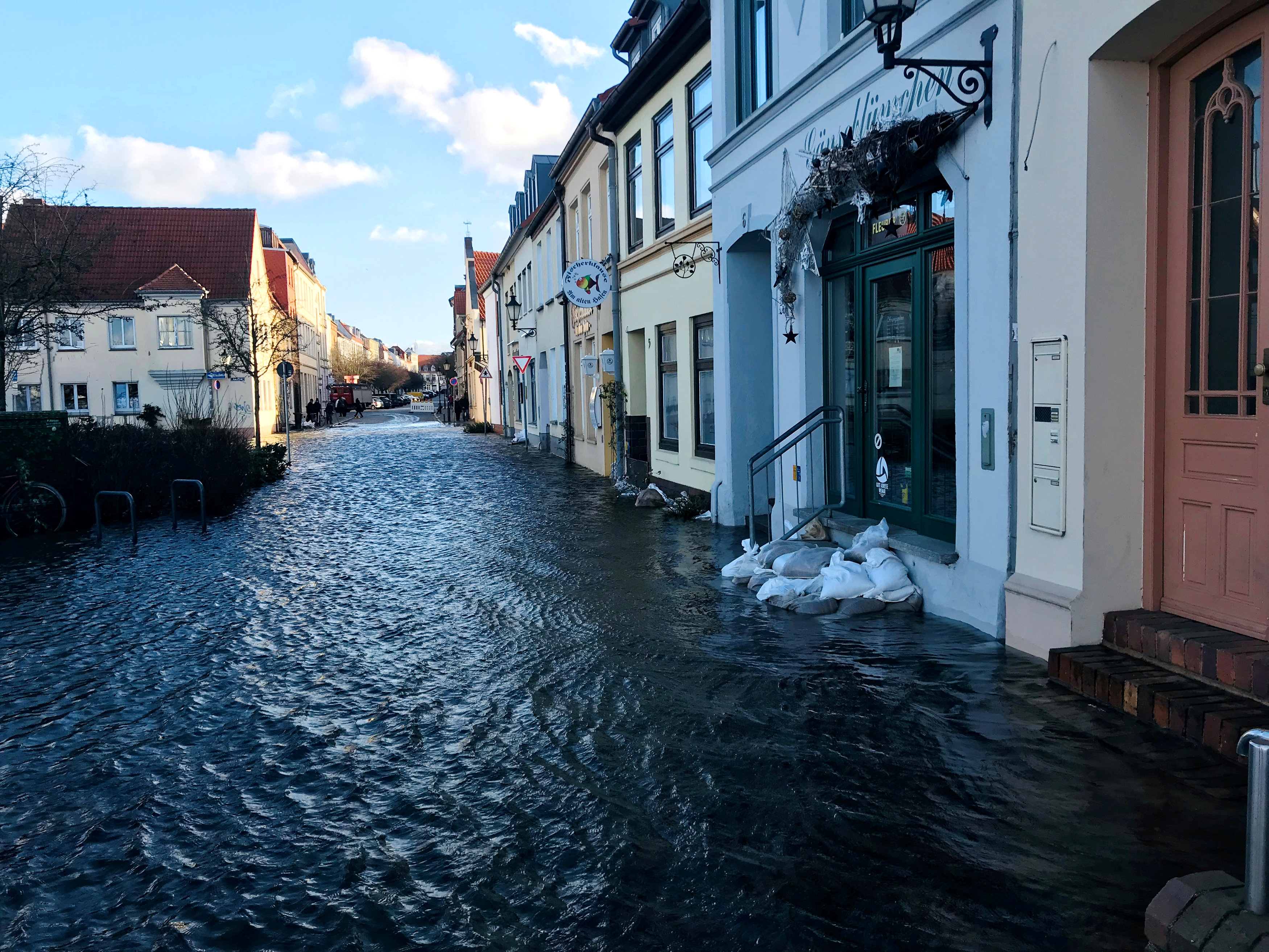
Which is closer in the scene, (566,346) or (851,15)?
(851,15)

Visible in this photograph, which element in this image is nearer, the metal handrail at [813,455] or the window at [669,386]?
the metal handrail at [813,455]

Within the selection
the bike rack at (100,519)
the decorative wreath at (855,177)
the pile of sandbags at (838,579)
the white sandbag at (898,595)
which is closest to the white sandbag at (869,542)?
the pile of sandbags at (838,579)

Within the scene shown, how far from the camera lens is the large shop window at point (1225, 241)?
467 centimetres

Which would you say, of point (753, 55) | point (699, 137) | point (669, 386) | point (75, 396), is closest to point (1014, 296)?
point (753, 55)

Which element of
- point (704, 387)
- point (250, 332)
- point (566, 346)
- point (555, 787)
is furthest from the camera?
point (250, 332)

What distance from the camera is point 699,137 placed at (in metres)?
14.2

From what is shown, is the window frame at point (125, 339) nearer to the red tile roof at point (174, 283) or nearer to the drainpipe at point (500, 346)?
the red tile roof at point (174, 283)

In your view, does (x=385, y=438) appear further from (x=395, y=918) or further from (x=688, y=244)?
(x=395, y=918)

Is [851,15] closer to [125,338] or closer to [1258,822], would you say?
[1258,822]

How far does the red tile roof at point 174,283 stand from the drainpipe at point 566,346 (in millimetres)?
24304

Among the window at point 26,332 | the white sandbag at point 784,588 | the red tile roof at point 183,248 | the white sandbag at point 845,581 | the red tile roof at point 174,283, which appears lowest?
the white sandbag at point 784,588

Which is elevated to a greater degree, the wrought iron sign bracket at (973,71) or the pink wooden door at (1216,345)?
the wrought iron sign bracket at (973,71)

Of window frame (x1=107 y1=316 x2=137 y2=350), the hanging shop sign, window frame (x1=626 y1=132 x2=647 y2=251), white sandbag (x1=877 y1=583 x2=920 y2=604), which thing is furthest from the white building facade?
window frame (x1=107 y1=316 x2=137 y2=350)

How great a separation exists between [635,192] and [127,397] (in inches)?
1373
